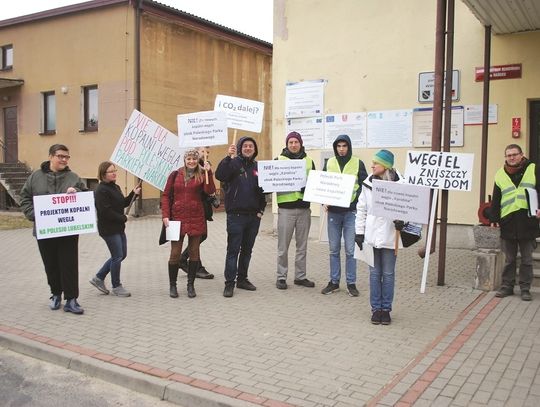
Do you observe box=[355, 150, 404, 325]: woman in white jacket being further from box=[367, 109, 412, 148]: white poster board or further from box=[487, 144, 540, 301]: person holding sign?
box=[367, 109, 412, 148]: white poster board

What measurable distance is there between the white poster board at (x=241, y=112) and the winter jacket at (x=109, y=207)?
204 centimetres

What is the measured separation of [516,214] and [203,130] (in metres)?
4.18

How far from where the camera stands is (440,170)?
6699mm

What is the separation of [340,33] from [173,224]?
6.52 m

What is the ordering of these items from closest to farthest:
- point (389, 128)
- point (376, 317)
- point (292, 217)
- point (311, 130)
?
point (376, 317) < point (292, 217) < point (389, 128) < point (311, 130)

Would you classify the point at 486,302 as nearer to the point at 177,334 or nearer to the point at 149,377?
the point at 177,334

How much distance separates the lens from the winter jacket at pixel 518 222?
6562 mm

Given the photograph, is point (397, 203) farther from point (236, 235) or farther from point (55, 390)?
point (55, 390)

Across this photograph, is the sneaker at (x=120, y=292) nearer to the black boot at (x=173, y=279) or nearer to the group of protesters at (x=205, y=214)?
the group of protesters at (x=205, y=214)

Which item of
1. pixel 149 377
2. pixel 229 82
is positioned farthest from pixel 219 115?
pixel 229 82

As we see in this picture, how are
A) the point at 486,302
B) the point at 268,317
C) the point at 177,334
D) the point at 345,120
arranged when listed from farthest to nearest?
the point at 345,120 < the point at 486,302 < the point at 268,317 < the point at 177,334

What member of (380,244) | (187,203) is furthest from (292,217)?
(380,244)

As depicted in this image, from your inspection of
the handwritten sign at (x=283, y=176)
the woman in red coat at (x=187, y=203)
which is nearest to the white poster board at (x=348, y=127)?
the handwritten sign at (x=283, y=176)

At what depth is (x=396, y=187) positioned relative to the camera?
18.4ft
